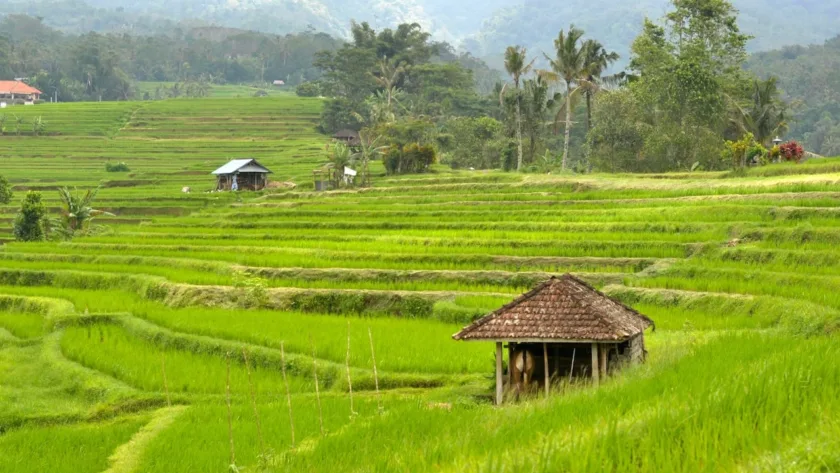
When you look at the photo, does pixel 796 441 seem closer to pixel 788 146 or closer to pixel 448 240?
pixel 448 240

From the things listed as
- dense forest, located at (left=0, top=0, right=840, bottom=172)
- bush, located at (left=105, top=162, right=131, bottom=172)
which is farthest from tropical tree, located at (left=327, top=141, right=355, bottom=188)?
bush, located at (left=105, top=162, right=131, bottom=172)

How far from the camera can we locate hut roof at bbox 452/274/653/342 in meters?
11.5

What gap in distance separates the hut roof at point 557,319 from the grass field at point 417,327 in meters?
0.72

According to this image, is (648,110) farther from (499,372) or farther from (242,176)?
(499,372)

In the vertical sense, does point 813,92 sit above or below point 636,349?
above

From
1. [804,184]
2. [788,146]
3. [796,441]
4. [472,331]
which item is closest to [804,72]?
[788,146]

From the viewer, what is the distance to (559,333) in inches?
457

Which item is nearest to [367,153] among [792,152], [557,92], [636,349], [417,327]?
[557,92]

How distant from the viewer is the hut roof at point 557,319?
37.8ft

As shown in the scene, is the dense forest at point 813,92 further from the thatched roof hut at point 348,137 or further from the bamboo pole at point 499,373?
the bamboo pole at point 499,373

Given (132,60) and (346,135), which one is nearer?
(346,135)

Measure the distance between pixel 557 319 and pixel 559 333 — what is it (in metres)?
0.25

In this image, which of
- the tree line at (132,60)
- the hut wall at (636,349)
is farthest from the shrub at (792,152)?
the tree line at (132,60)

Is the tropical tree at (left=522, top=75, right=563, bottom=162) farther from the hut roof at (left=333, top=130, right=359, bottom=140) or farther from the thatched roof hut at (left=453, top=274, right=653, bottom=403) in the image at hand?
the thatched roof hut at (left=453, top=274, right=653, bottom=403)
